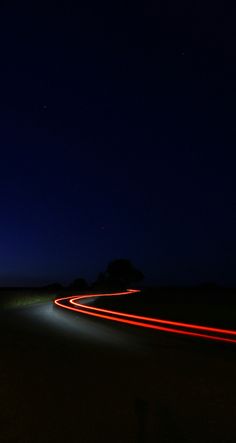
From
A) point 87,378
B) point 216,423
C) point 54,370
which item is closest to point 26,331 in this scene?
point 54,370

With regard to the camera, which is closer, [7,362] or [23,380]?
[23,380]

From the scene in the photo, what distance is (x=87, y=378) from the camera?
677cm

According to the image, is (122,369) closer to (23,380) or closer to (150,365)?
(150,365)

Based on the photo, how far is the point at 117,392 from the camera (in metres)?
5.84

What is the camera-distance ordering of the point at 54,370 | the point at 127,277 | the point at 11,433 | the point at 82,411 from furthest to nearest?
the point at 127,277 → the point at 54,370 → the point at 82,411 → the point at 11,433

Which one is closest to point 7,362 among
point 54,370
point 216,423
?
point 54,370

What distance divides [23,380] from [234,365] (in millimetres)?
3840

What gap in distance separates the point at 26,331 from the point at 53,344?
3162 millimetres

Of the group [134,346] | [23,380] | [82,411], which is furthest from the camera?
[134,346]

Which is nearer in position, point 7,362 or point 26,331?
point 7,362

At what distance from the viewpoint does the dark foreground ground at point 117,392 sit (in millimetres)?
4301

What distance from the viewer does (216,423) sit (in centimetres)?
450

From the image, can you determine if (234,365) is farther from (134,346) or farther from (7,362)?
(7,362)

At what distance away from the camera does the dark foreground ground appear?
4.30m
